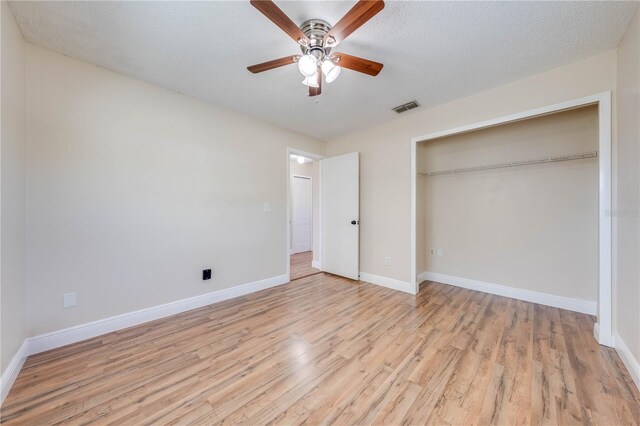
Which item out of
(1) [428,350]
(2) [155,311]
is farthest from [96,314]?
(1) [428,350]

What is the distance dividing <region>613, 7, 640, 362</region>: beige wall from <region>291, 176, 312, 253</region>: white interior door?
5.46 meters

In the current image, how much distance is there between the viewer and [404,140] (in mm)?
3383

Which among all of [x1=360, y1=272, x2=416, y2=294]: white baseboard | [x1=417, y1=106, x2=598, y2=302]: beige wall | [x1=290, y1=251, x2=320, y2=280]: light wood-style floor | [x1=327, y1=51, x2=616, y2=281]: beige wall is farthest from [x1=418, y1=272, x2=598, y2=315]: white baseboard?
[x1=290, y1=251, x2=320, y2=280]: light wood-style floor

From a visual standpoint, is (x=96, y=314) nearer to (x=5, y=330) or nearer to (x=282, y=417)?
(x=5, y=330)

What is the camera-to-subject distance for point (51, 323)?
1.99 meters

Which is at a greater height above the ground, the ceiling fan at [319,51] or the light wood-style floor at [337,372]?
the ceiling fan at [319,51]

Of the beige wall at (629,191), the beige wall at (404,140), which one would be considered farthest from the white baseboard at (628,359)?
the beige wall at (404,140)

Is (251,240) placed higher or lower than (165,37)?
lower

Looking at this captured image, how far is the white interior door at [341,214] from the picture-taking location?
12.6 ft

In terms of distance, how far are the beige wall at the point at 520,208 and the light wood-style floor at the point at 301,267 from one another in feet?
6.59

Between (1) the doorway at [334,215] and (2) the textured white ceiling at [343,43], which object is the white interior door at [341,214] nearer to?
(1) the doorway at [334,215]

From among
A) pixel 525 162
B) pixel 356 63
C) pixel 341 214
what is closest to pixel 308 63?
pixel 356 63

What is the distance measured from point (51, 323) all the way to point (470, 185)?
Answer: 4.86 metres

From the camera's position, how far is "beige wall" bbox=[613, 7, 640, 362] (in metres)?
1.62
